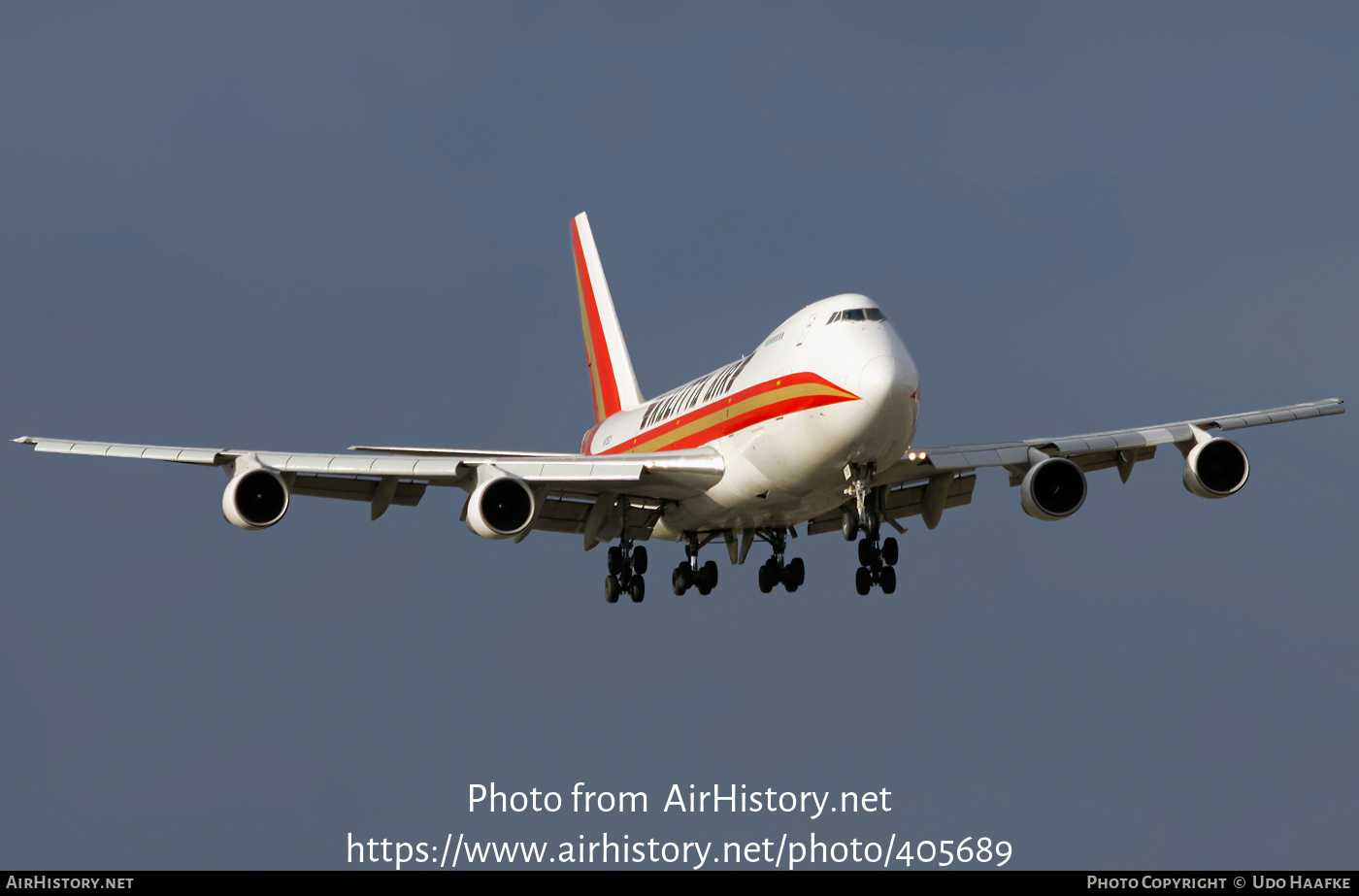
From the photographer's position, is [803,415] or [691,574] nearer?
[803,415]

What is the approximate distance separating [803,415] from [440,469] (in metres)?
8.40

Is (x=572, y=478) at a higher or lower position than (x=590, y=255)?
lower

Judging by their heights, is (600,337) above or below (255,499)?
above

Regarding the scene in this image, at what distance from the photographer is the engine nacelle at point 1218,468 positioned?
115 feet

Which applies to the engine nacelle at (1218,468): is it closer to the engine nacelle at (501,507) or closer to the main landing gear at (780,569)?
the main landing gear at (780,569)

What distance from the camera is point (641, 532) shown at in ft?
129

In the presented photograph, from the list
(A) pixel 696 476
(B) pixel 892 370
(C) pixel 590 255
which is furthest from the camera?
(C) pixel 590 255

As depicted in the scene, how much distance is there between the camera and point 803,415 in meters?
30.7

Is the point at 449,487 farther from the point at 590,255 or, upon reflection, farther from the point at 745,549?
the point at 590,255

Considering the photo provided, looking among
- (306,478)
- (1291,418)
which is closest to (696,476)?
(306,478)

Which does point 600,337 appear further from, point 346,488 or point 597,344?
point 346,488

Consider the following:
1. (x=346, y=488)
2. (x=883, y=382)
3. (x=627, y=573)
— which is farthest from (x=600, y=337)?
(x=883, y=382)

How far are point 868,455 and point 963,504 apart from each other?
8788 mm

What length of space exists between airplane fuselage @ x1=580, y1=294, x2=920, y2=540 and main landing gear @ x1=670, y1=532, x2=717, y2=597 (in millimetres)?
2610
